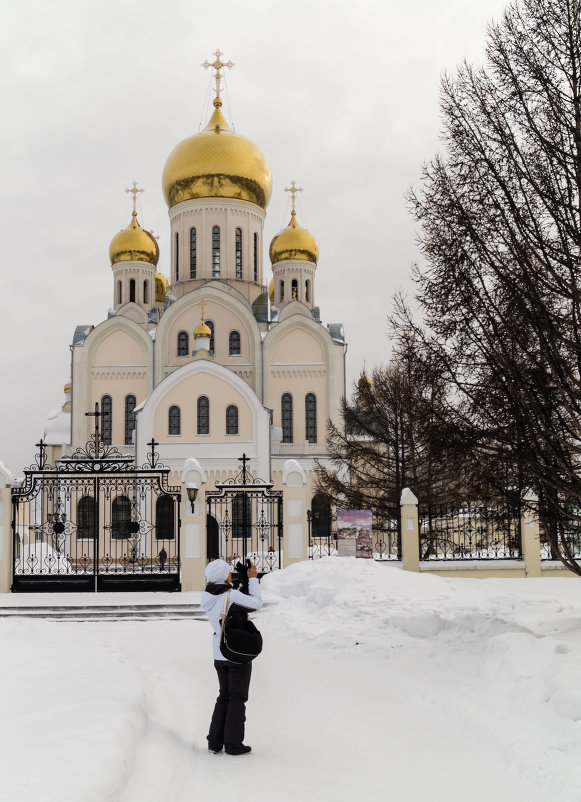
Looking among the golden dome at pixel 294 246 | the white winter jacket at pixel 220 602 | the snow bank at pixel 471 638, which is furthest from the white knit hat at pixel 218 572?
the golden dome at pixel 294 246

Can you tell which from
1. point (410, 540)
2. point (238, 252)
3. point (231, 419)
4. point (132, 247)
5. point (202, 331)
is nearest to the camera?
point (410, 540)

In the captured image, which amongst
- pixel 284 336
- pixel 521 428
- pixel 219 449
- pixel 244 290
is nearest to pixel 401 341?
pixel 521 428

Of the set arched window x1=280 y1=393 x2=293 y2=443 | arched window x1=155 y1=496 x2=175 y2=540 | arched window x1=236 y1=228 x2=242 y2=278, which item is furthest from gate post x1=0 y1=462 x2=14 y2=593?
arched window x1=236 y1=228 x2=242 y2=278

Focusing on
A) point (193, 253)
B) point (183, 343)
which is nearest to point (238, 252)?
point (193, 253)

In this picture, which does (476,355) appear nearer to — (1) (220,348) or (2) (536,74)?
(2) (536,74)

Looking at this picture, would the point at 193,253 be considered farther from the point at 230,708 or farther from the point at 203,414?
the point at 230,708

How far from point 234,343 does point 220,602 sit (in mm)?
30691

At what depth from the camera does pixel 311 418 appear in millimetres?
35375

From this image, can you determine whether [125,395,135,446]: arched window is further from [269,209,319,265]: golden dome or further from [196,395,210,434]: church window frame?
[269,209,319,265]: golden dome

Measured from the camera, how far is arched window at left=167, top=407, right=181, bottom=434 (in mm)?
31266

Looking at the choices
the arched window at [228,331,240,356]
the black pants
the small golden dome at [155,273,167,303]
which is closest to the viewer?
the black pants

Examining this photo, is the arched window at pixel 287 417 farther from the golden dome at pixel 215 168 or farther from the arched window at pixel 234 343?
the golden dome at pixel 215 168

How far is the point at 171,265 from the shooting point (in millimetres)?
40156

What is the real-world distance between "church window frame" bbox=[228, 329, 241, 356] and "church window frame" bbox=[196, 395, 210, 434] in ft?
18.2
